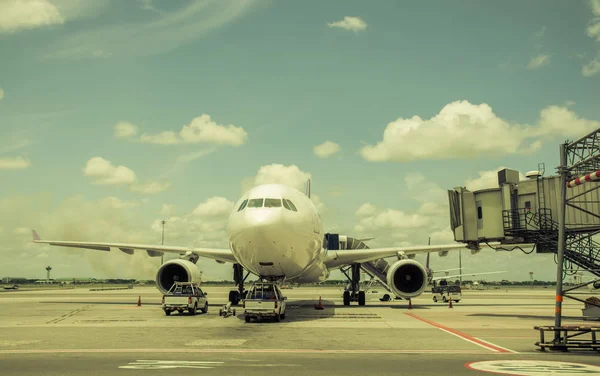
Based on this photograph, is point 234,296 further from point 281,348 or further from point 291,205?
point 281,348

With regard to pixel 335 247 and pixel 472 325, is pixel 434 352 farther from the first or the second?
pixel 335 247

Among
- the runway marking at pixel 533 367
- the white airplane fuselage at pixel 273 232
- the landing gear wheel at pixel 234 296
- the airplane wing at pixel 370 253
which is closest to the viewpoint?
the runway marking at pixel 533 367


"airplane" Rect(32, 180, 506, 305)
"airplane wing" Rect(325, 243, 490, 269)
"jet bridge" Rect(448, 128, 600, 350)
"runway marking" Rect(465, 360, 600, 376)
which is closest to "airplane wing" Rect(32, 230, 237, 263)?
"airplane" Rect(32, 180, 506, 305)

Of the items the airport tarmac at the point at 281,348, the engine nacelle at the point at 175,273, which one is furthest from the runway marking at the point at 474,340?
the engine nacelle at the point at 175,273

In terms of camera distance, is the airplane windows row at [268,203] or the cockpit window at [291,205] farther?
the cockpit window at [291,205]

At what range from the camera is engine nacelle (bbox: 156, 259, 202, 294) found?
2680cm

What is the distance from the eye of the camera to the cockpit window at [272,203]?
795 inches

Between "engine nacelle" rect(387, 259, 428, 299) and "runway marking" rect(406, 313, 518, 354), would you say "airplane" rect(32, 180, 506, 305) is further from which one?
"runway marking" rect(406, 313, 518, 354)

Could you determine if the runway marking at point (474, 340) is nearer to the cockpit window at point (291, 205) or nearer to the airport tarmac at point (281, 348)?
the airport tarmac at point (281, 348)

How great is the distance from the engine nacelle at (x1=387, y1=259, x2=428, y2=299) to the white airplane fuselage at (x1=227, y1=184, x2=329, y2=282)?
252 inches

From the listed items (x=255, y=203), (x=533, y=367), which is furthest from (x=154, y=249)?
(x=533, y=367)

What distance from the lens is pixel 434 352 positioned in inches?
483

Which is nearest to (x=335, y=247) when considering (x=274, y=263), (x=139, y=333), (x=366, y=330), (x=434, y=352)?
(x=274, y=263)

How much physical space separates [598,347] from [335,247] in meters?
20.5
